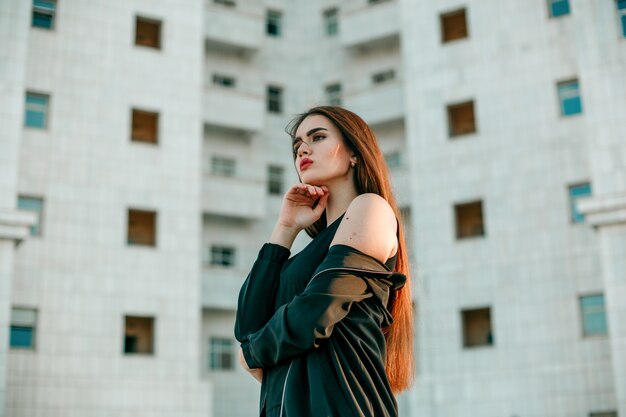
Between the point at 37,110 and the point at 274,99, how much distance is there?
12117mm

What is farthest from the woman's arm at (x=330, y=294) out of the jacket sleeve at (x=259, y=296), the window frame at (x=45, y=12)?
the window frame at (x=45, y=12)

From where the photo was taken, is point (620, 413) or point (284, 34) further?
point (284, 34)

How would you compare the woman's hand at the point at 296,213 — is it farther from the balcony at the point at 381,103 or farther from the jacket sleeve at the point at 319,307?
the balcony at the point at 381,103

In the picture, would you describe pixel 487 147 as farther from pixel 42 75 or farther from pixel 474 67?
pixel 42 75

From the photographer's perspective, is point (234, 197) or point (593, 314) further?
point (234, 197)

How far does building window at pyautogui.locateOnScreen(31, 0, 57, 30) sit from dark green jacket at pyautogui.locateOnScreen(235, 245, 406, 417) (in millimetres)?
29249

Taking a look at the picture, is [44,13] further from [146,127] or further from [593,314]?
[593,314]

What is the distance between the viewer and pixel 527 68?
31.2 metres

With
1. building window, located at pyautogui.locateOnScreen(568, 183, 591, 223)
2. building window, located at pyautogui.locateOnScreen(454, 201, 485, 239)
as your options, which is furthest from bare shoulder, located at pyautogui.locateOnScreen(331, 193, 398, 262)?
building window, located at pyautogui.locateOnScreen(454, 201, 485, 239)

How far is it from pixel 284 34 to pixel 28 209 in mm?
15424

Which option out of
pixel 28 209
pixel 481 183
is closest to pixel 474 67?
pixel 481 183

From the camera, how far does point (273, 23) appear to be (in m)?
40.8

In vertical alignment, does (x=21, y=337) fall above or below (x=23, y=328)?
below

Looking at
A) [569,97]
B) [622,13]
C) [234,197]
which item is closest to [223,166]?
[234,197]
